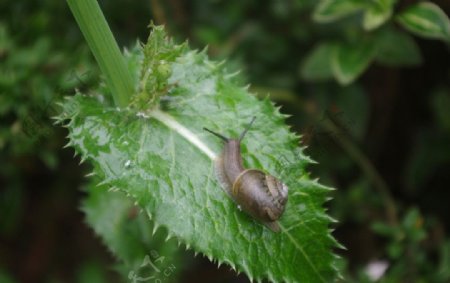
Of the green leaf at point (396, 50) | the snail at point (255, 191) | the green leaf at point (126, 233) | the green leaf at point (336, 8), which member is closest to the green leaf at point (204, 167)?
the snail at point (255, 191)

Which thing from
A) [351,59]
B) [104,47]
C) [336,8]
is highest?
[104,47]

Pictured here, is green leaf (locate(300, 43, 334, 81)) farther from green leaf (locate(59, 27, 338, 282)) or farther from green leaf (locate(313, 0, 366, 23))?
green leaf (locate(59, 27, 338, 282))

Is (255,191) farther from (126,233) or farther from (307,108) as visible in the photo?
(307,108)

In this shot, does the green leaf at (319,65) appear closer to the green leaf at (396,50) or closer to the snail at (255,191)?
the green leaf at (396,50)

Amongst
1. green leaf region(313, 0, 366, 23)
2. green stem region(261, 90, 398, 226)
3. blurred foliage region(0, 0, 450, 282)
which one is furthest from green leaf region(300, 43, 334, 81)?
green leaf region(313, 0, 366, 23)

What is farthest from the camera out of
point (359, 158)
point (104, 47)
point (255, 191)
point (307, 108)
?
point (307, 108)

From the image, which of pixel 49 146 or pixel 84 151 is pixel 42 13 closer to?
pixel 49 146

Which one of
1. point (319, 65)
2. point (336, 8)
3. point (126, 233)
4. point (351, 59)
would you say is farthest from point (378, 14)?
point (126, 233)
